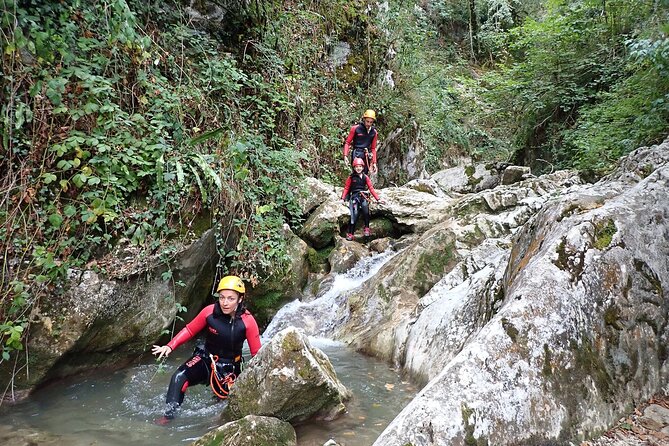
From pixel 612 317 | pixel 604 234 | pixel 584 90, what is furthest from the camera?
pixel 584 90

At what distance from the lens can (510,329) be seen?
2.95 meters

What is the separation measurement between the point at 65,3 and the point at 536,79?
1338 centimetres

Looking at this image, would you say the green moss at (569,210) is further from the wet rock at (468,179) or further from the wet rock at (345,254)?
the wet rock at (468,179)

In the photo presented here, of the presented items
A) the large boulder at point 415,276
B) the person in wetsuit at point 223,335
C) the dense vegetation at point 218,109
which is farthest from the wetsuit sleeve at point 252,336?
the large boulder at point 415,276

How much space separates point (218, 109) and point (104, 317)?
149 inches

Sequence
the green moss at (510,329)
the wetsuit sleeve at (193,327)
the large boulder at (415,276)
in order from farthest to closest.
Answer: the large boulder at (415,276) < the wetsuit sleeve at (193,327) < the green moss at (510,329)

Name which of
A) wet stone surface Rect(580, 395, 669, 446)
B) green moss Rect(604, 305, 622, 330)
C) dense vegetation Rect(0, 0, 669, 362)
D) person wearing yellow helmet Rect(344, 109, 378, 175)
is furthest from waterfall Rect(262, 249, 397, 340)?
wet stone surface Rect(580, 395, 669, 446)

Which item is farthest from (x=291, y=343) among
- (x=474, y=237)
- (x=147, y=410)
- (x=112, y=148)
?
(x=474, y=237)

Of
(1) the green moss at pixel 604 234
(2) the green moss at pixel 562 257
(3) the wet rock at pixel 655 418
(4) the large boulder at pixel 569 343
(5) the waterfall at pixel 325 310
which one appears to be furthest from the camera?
(5) the waterfall at pixel 325 310

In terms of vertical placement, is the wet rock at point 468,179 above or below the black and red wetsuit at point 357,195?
above

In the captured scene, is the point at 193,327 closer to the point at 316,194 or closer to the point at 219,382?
the point at 219,382


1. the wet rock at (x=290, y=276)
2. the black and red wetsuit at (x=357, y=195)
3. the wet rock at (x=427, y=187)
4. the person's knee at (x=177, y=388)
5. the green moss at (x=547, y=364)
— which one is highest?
the wet rock at (x=427, y=187)

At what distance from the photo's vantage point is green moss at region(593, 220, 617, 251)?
3.41 metres

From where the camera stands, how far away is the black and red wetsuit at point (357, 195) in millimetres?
9695
